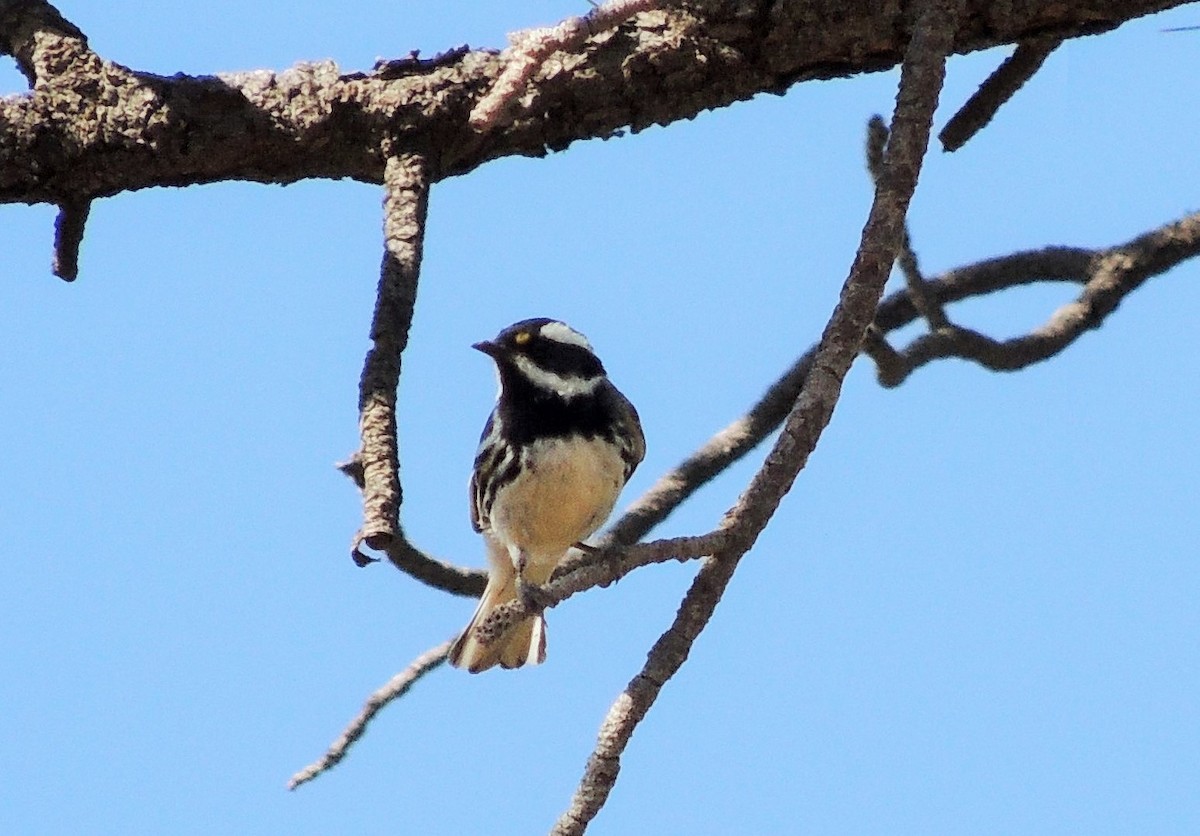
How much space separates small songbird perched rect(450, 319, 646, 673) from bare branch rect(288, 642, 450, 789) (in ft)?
0.30

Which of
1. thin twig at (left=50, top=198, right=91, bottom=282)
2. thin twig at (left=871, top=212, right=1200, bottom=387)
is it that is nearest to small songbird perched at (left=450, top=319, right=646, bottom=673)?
thin twig at (left=871, top=212, right=1200, bottom=387)

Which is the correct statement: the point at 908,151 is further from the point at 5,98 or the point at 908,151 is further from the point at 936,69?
the point at 5,98

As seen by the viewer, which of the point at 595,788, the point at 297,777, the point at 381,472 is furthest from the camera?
the point at 297,777

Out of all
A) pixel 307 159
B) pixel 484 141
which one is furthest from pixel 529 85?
pixel 307 159

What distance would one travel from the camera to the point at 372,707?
388cm

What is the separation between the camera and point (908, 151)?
2861 millimetres

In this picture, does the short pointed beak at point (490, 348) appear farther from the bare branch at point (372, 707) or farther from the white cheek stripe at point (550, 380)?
the bare branch at point (372, 707)

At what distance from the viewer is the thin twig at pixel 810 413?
2385 millimetres

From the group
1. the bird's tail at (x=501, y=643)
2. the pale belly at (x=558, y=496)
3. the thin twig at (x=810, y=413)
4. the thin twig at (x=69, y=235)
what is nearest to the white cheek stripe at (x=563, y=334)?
the pale belly at (x=558, y=496)

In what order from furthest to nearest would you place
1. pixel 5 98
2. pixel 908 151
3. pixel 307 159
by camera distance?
pixel 307 159, pixel 5 98, pixel 908 151

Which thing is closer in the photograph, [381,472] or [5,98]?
[381,472]

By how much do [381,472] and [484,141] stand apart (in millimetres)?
983

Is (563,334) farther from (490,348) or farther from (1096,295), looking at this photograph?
(1096,295)

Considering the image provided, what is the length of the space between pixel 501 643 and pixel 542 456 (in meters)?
0.49
